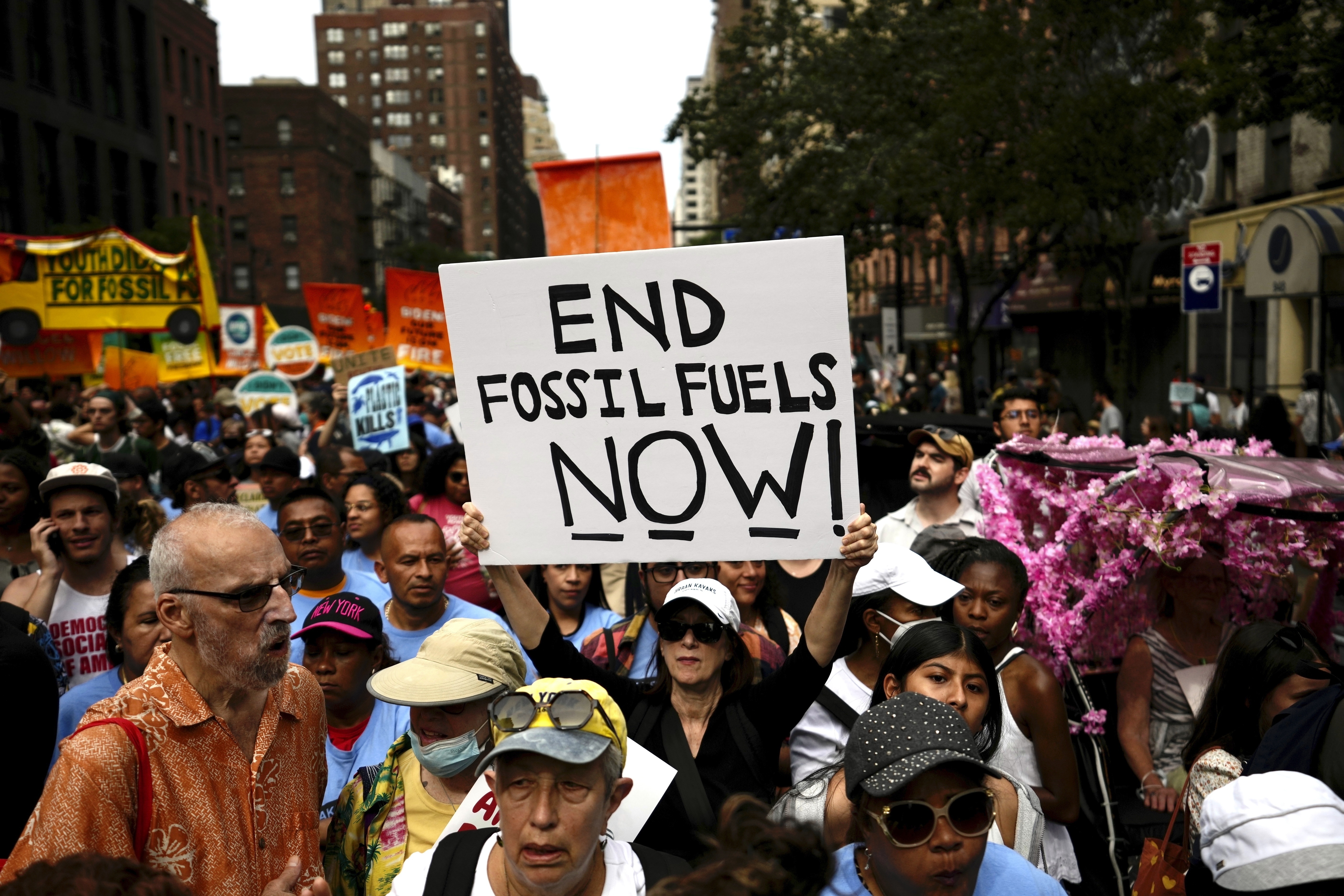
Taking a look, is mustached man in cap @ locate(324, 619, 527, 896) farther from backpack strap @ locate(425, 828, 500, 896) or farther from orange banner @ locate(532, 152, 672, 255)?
orange banner @ locate(532, 152, 672, 255)

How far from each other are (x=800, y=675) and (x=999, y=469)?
277 cm

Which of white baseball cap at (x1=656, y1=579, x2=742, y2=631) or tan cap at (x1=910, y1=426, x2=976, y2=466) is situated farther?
tan cap at (x1=910, y1=426, x2=976, y2=466)

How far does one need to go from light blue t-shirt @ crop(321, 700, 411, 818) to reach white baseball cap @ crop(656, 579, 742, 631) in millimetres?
965

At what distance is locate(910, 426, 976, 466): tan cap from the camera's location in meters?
6.36

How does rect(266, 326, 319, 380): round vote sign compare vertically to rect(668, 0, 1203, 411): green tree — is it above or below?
below

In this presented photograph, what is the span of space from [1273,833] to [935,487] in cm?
391

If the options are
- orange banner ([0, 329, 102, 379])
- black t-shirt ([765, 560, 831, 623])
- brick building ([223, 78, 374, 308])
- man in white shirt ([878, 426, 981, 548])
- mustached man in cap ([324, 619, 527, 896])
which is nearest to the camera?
mustached man in cap ([324, 619, 527, 896])

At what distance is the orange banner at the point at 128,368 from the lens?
51.2 feet

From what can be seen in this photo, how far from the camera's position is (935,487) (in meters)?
6.35

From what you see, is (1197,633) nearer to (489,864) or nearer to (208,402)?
(489,864)

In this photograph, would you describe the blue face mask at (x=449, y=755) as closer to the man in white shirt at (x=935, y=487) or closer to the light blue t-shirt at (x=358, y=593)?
the light blue t-shirt at (x=358, y=593)

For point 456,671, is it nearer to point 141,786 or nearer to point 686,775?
point 686,775

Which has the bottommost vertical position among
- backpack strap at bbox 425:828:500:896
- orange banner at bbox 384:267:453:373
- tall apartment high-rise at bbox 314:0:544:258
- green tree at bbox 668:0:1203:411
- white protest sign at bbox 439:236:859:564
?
backpack strap at bbox 425:828:500:896

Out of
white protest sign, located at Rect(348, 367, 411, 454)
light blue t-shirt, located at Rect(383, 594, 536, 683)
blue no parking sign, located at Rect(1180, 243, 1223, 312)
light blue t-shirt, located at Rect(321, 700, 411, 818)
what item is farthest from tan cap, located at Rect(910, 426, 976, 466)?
blue no parking sign, located at Rect(1180, 243, 1223, 312)
